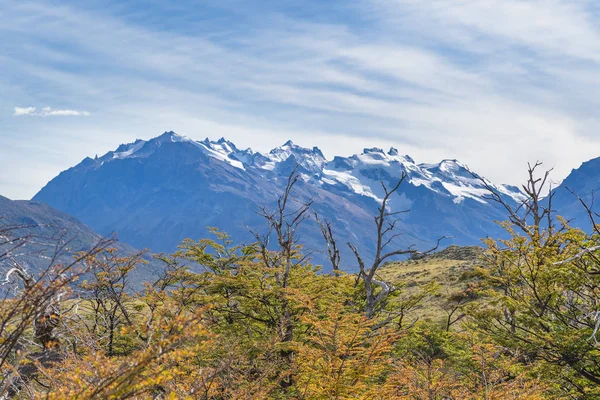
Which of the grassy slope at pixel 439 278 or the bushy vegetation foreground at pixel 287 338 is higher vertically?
the grassy slope at pixel 439 278

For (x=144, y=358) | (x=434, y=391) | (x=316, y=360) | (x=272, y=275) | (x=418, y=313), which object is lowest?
(x=144, y=358)

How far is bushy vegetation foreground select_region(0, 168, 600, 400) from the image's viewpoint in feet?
17.6

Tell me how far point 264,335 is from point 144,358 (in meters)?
14.0

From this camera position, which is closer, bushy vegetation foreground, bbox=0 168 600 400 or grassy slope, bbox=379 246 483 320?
bushy vegetation foreground, bbox=0 168 600 400

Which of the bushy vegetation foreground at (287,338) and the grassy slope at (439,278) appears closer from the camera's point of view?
the bushy vegetation foreground at (287,338)

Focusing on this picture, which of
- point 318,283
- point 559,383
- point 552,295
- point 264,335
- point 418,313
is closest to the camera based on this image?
point 552,295

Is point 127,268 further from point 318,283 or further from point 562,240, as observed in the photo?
point 562,240

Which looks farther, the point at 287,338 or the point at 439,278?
the point at 439,278

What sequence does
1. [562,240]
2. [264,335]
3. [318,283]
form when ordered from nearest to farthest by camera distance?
1. [562,240]
2. [264,335]
3. [318,283]

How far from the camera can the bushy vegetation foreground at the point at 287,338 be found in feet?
17.6

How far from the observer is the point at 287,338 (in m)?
18.6

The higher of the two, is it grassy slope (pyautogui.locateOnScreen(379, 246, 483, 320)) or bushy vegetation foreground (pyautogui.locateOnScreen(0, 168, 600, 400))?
grassy slope (pyautogui.locateOnScreen(379, 246, 483, 320))

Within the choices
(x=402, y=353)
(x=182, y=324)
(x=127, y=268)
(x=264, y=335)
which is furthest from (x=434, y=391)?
(x=127, y=268)

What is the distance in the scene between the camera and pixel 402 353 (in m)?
23.4
